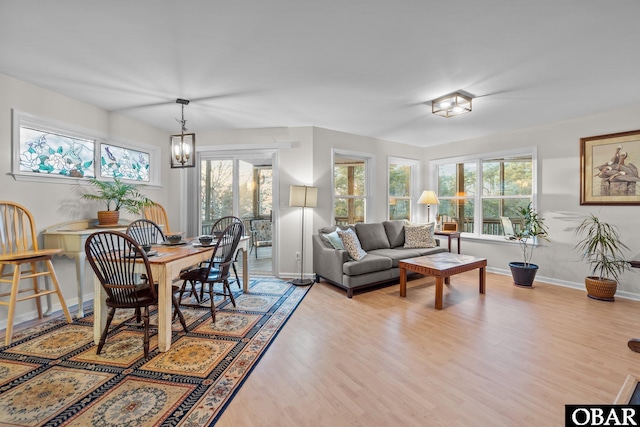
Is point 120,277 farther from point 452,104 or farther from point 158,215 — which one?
point 452,104

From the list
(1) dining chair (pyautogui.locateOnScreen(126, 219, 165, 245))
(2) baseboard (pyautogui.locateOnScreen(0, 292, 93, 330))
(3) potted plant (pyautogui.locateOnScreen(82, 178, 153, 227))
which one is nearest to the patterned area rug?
(2) baseboard (pyautogui.locateOnScreen(0, 292, 93, 330))

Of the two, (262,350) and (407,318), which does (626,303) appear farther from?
(262,350)

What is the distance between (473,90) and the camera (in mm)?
3070

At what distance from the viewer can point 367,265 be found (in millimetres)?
3791

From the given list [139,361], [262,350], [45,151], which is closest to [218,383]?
[262,350]

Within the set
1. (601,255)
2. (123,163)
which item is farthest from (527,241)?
(123,163)

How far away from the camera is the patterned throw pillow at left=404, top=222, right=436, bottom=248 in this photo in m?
4.84

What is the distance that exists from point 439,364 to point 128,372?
2.27 m

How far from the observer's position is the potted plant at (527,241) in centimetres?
408

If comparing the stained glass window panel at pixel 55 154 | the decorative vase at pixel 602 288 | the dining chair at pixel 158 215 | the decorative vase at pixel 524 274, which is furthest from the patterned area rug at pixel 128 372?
the decorative vase at pixel 602 288

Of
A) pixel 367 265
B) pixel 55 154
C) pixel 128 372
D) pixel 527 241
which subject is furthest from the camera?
pixel 527 241

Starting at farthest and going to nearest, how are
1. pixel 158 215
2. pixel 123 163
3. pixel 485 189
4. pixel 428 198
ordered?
pixel 428 198, pixel 485 189, pixel 158 215, pixel 123 163

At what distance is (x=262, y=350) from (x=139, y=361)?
92cm

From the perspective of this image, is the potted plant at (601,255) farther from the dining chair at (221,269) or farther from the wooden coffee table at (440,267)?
the dining chair at (221,269)
